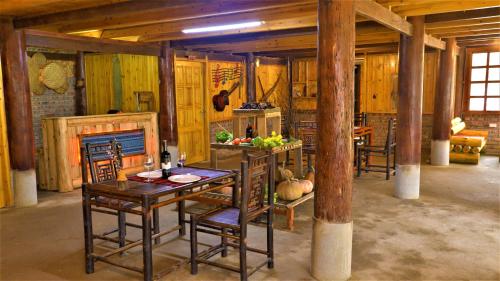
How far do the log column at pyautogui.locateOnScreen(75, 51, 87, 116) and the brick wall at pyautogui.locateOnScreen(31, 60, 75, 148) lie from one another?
0.40 ft

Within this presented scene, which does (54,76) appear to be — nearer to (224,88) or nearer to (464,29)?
(224,88)

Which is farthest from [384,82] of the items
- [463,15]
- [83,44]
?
[83,44]

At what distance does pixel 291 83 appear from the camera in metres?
13.0

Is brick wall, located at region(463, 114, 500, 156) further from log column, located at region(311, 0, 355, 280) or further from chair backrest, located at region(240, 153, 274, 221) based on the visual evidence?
chair backrest, located at region(240, 153, 274, 221)

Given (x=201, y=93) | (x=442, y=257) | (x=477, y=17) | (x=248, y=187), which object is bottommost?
(x=442, y=257)

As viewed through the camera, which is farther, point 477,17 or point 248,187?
point 477,17

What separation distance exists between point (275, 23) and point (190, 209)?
3.08 metres

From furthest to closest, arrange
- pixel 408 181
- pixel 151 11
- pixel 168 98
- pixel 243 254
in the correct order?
pixel 168 98 < pixel 408 181 < pixel 151 11 < pixel 243 254

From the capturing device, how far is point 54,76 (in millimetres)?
8781

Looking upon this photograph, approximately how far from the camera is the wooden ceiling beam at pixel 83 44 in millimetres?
6359

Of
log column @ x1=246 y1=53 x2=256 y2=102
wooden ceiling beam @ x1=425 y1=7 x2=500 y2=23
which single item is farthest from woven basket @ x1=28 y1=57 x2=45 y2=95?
wooden ceiling beam @ x1=425 y1=7 x2=500 y2=23

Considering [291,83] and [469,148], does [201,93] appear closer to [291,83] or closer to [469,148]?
[291,83]

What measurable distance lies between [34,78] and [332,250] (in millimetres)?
7281

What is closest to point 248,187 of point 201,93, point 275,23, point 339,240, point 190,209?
point 339,240
